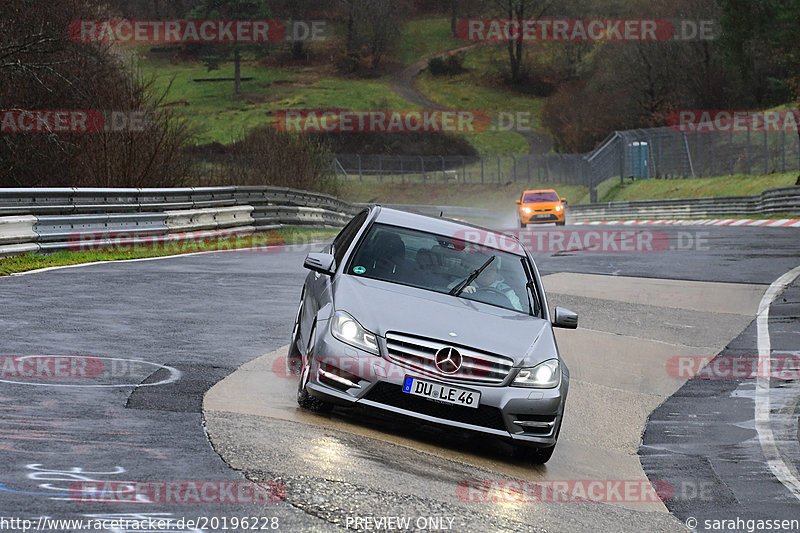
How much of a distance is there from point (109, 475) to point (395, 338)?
2.47 metres

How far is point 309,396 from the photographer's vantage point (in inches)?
316

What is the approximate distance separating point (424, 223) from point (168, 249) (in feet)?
47.4

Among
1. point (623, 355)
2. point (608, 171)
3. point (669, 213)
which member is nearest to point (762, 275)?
point (623, 355)

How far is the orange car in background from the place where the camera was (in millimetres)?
42812

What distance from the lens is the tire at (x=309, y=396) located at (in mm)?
7957

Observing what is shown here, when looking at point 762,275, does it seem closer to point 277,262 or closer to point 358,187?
point 277,262

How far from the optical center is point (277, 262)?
2167 centimetres

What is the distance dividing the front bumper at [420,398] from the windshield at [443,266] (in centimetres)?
120

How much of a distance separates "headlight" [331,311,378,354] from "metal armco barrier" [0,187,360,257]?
11.3 meters
